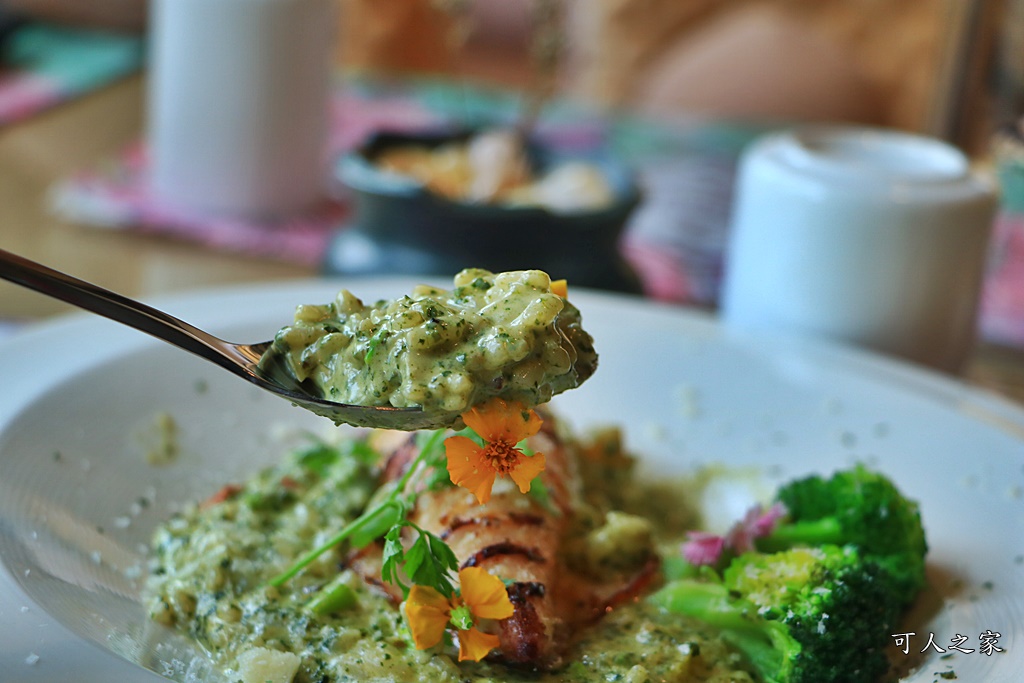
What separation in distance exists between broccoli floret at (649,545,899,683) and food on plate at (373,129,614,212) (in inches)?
42.7

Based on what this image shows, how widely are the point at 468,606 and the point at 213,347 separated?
43 cm

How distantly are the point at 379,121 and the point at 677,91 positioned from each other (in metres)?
1.76

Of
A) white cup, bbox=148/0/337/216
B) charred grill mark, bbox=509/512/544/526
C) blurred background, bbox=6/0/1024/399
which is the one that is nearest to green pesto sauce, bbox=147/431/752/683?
charred grill mark, bbox=509/512/544/526

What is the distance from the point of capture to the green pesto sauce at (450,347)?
3.73ft

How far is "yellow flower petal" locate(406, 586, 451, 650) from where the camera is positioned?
122 centimetres

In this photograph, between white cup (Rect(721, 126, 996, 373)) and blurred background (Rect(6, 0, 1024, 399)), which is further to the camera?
blurred background (Rect(6, 0, 1024, 399))

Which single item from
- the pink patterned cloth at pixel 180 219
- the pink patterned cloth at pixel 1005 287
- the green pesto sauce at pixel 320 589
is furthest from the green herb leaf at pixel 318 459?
the pink patterned cloth at pixel 1005 287

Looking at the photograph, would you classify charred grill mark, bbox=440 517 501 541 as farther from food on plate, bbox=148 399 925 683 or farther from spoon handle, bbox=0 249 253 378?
spoon handle, bbox=0 249 253 378

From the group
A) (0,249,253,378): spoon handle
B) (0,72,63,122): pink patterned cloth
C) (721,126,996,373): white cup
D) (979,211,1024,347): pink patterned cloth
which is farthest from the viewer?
(0,72,63,122): pink patterned cloth

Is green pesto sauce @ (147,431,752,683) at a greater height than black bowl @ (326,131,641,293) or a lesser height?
lesser

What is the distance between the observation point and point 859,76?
4.90 metres

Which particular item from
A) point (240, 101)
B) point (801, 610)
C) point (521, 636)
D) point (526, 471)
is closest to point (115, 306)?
point (526, 471)

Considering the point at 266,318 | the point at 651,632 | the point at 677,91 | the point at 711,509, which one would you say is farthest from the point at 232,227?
the point at 677,91

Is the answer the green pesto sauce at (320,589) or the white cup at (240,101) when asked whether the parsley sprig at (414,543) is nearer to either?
the green pesto sauce at (320,589)
